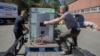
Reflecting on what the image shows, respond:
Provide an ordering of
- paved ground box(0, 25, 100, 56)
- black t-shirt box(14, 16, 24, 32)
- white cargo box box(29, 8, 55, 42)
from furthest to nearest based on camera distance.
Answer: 1. paved ground box(0, 25, 100, 56)
2. white cargo box box(29, 8, 55, 42)
3. black t-shirt box(14, 16, 24, 32)

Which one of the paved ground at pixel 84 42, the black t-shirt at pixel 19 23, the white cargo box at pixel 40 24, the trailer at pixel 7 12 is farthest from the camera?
the trailer at pixel 7 12

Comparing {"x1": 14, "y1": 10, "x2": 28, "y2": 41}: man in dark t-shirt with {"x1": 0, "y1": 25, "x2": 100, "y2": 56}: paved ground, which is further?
{"x1": 0, "y1": 25, "x2": 100, "y2": 56}: paved ground

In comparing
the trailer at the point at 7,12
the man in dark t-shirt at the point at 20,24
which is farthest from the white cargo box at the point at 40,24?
the trailer at the point at 7,12

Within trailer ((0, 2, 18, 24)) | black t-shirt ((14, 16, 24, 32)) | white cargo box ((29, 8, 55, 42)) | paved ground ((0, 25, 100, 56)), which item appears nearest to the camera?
black t-shirt ((14, 16, 24, 32))

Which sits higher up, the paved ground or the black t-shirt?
the black t-shirt

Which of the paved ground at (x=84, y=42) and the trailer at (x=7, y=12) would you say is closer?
the paved ground at (x=84, y=42)

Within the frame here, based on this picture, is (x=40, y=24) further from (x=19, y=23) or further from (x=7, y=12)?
(x=7, y=12)

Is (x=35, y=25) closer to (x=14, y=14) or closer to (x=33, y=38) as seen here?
(x=33, y=38)

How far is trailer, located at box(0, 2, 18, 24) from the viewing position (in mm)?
50594

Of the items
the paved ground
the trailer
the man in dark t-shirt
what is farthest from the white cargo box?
the trailer

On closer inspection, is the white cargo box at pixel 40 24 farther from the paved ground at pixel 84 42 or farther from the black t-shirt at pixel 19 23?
the paved ground at pixel 84 42

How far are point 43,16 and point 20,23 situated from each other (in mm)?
1080

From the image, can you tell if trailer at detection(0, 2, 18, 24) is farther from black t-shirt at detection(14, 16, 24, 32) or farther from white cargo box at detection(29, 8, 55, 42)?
black t-shirt at detection(14, 16, 24, 32)

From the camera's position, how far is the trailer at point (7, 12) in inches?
1992
